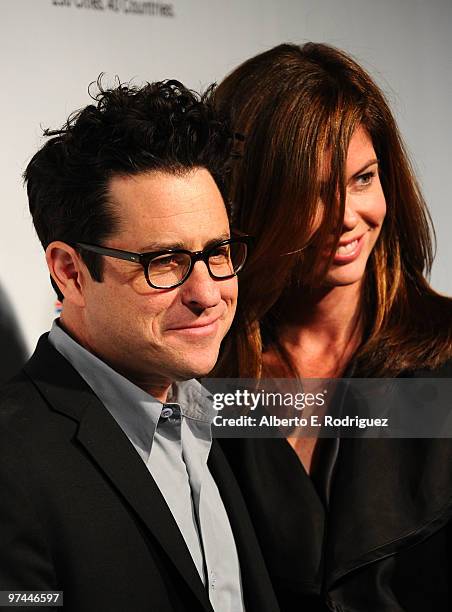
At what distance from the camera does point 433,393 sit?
182 cm

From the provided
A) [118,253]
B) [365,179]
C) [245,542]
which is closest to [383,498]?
[245,542]

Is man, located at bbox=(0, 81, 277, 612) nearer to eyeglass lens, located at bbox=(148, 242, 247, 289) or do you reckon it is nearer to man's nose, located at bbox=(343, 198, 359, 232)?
eyeglass lens, located at bbox=(148, 242, 247, 289)

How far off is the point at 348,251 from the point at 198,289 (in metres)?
0.46

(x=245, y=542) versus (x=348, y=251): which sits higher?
(x=348, y=251)

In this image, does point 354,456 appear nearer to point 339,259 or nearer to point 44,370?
point 339,259

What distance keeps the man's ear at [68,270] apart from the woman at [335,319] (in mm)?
464

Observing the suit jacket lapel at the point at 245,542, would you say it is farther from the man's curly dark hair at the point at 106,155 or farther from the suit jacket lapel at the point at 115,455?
the man's curly dark hair at the point at 106,155

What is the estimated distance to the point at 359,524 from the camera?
1.71m

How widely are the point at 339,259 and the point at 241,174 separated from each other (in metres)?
0.24

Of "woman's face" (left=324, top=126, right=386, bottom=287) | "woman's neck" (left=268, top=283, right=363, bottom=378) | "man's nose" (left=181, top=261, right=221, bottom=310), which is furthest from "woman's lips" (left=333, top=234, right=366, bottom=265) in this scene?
"man's nose" (left=181, top=261, right=221, bottom=310)

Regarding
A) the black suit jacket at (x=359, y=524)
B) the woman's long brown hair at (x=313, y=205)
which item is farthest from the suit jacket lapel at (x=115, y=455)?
the woman's long brown hair at (x=313, y=205)

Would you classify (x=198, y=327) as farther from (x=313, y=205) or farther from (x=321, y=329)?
(x=321, y=329)

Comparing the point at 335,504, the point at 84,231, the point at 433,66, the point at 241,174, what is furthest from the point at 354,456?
the point at 433,66

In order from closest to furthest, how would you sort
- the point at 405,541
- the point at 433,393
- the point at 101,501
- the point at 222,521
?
1. the point at 101,501
2. the point at 222,521
3. the point at 405,541
4. the point at 433,393
